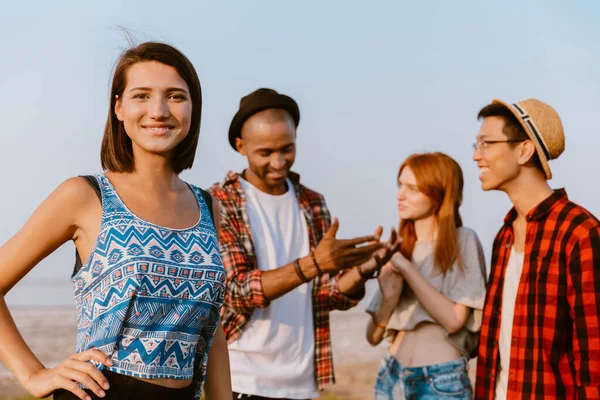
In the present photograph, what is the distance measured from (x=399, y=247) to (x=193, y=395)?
1.95m

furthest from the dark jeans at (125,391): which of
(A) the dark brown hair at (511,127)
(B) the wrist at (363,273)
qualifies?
(A) the dark brown hair at (511,127)

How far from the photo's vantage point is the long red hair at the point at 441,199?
175 inches

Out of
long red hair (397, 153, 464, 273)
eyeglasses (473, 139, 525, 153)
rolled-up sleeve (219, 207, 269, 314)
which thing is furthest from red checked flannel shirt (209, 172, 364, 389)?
eyeglasses (473, 139, 525, 153)

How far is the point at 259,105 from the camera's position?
4445mm

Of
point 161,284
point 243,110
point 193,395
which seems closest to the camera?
point 161,284

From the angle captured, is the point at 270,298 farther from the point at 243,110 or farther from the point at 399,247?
the point at 243,110

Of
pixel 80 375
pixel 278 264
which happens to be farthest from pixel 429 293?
pixel 80 375

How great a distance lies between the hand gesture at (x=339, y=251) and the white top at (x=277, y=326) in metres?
0.30

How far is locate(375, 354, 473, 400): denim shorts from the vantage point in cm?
416

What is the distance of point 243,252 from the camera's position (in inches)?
166

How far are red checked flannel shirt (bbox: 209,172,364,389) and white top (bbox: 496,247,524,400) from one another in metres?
0.74

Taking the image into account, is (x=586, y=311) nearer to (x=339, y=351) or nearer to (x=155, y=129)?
(x=155, y=129)

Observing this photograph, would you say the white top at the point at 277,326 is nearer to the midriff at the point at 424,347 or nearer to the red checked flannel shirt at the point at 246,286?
the red checked flannel shirt at the point at 246,286

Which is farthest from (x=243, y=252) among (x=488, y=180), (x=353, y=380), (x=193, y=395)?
(x=353, y=380)
